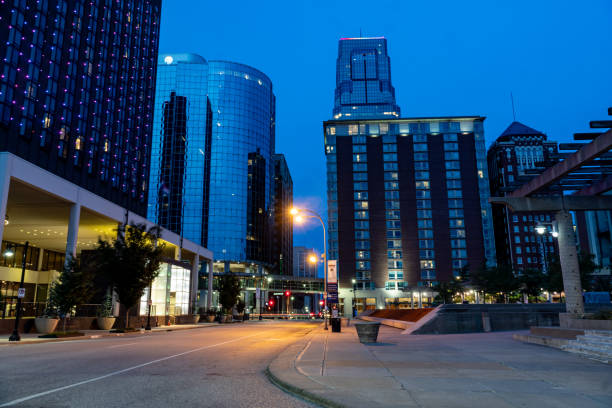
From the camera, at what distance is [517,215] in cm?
14350

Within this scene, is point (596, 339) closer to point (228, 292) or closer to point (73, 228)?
point (73, 228)

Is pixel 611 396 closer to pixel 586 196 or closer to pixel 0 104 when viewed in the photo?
pixel 586 196

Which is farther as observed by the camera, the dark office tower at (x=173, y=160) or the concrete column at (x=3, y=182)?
the dark office tower at (x=173, y=160)

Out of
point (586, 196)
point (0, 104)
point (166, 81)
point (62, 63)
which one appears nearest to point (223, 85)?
point (166, 81)

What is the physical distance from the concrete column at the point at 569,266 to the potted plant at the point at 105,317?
107 ft

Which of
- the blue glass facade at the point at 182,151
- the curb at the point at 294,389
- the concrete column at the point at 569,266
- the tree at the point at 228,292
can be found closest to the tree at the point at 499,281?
the tree at the point at 228,292

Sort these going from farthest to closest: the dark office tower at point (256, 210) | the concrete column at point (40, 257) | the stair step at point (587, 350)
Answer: the dark office tower at point (256, 210)
the concrete column at point (40, 257)
the stair step at point (587, 350)

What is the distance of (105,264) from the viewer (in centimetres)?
3400

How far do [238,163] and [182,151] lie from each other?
1610 centimetres

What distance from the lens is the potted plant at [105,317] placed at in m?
35.9

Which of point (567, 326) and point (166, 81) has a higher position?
point (166, 81)

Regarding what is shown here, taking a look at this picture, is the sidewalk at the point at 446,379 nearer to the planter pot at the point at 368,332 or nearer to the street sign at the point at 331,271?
the planter pot at the point at 368,332

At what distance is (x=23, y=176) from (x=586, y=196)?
34258 mm

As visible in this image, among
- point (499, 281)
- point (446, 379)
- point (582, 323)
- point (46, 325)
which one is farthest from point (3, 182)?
point (499, 281)
